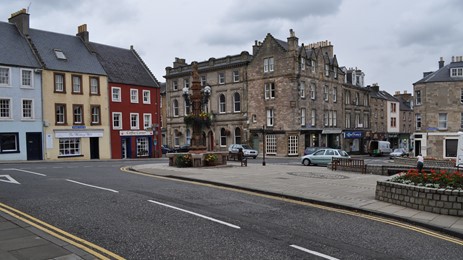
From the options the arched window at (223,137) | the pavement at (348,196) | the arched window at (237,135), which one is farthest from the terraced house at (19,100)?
the arched window at (237,135)

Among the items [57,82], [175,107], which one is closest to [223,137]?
[175,107]

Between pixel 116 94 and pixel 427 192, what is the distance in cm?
3745

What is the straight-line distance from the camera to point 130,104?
143ft

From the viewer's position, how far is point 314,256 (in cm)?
648

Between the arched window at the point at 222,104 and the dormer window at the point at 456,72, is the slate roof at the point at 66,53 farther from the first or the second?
the dormer window at the point at 456,72

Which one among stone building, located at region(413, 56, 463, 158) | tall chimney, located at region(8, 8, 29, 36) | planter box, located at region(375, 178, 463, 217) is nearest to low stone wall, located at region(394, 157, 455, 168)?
planter box, located at region(375, 178, 463, 217)

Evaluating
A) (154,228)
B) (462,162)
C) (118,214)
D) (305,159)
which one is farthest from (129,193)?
(305,159)

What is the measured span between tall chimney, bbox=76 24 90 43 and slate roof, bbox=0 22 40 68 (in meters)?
7.11

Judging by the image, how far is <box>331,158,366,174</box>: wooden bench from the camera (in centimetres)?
2195

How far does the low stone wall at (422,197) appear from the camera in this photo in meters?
9.60

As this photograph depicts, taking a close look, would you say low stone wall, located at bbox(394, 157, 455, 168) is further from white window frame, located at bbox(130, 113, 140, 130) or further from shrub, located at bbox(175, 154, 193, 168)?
white window frame, located at bbox(130, 113, 140, 130)

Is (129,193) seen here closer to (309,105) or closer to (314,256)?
(314,256)

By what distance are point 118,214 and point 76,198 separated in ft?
9.13

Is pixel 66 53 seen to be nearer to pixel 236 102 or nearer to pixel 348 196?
pixel 236 102
